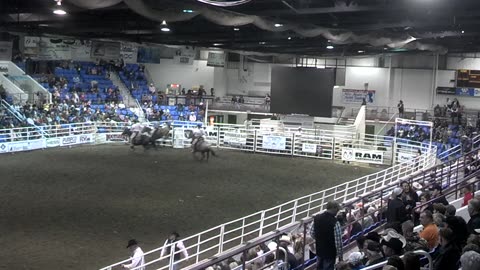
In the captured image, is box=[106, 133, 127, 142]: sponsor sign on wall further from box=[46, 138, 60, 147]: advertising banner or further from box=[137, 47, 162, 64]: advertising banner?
box=[137, 47, 162, 64]: advertising banner

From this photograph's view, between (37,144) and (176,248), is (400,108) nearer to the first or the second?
(37,144)

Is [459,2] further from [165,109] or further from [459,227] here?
[165,109]

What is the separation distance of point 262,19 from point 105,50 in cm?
1550

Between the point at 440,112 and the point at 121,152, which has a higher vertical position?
the point at 440,112

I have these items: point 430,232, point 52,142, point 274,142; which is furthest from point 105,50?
point 430,232

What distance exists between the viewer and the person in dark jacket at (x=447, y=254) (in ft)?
18.3

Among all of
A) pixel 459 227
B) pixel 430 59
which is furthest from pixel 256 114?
pixel 459 227

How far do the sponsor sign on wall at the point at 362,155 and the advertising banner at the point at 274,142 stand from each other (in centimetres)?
312

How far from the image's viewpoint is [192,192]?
714 inches

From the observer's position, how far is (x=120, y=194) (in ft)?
57.4

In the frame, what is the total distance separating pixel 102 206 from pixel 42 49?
18856mm

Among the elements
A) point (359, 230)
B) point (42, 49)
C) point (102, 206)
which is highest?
point (42, 49)

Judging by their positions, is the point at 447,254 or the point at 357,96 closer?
the point at 447,254

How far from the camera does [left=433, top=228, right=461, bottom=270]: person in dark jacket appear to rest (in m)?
5.59
